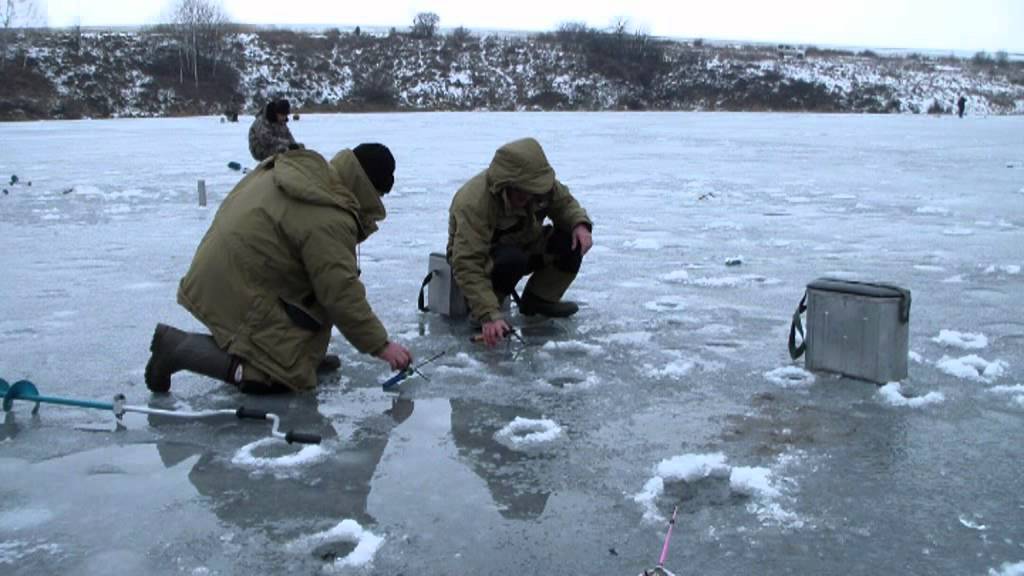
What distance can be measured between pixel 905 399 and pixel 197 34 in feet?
238

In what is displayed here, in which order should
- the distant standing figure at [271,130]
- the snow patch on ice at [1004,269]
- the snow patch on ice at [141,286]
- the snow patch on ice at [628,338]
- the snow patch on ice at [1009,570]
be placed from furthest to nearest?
the distant standing figure at [271,130]
the snow patch on ice at [1004,269]
the snow patch on ice at [141,286]
the snow patch on ice at [628,338]
the snow patch on ice at [1009,570]

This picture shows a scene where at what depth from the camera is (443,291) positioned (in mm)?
6051

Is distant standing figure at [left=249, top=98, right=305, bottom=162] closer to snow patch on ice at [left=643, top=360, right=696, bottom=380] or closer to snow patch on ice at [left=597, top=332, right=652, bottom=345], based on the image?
snow patch on ice at [left=597, top=332, right=652, bottom=345]

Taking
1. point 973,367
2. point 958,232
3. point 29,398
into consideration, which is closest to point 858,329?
point 973,367

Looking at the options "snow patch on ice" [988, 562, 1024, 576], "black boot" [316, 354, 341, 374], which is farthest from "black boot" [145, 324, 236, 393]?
"snow patch on ice" [988, 562, 1024, 576]

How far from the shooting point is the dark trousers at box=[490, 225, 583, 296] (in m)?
5.64

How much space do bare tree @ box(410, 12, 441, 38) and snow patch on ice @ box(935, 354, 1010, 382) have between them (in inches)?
3112

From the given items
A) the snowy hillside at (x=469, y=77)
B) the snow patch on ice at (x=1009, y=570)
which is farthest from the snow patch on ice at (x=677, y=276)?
the snowy hillside at (x=469, y=77)

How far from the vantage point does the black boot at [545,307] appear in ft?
19.7

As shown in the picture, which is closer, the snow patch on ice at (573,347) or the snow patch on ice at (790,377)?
the snow patch on ice at (790,377)

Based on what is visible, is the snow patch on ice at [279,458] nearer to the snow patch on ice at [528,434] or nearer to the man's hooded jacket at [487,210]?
the snow patch on ice at [528,434]

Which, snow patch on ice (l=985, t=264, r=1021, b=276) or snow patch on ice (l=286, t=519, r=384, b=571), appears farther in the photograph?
snow patch on ice (l=985, t=264, r=1021, b=276)

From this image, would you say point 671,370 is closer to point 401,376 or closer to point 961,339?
point 401,376

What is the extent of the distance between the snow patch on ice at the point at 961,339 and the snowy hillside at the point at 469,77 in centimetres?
5684
